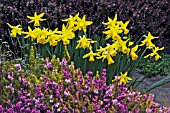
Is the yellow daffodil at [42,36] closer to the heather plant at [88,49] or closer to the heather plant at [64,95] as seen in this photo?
the heather plant at [88,49]

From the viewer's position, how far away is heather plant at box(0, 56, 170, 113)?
10.5 feet

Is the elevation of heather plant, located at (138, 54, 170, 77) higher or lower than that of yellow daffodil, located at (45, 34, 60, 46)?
lower

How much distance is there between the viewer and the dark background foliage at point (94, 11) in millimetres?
4961

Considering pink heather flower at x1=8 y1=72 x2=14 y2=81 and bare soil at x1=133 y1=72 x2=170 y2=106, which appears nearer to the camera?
pink heather flower at x1=8 y1=72 x2=14 y2=81

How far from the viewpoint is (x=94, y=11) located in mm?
5117

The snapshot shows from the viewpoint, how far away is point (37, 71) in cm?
365

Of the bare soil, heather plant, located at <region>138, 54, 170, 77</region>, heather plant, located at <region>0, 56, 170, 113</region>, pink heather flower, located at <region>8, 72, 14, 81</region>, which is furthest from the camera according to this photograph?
heather plant, located at <region>138, 54, 170, 77</region>

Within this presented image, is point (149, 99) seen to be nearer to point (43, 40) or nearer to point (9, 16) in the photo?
point (43, 40)

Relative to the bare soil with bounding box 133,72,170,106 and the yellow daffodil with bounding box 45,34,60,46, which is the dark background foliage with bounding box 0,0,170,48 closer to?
the bare soil with bounding box 133,72,170,106

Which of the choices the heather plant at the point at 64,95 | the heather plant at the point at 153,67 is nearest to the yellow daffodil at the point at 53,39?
the heather plant at the point at 64,95

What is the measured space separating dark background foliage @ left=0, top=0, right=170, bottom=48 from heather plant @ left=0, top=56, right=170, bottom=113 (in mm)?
1452

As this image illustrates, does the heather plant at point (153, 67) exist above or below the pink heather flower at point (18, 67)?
below

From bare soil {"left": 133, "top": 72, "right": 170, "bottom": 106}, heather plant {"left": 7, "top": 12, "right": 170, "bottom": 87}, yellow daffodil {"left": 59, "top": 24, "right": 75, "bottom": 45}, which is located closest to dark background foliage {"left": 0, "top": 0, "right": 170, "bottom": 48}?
bare soil {"left": 133, "top": 72, "right": 170, "bottom": 106}

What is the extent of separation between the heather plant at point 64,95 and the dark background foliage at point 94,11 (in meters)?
1.45
